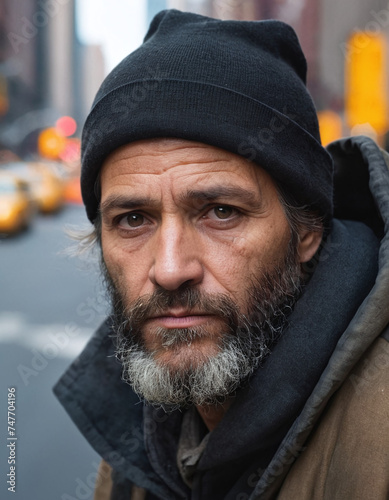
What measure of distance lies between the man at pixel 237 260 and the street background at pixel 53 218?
898 mm

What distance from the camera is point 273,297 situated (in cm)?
181

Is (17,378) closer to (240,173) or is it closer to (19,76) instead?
(240,173)

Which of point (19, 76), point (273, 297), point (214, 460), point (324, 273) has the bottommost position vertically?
point (19, 76)

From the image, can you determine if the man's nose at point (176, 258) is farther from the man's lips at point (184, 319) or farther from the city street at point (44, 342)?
the city street at point (44, 342)

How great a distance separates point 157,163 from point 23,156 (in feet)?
21.8

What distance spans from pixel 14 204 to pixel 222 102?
3.98 m

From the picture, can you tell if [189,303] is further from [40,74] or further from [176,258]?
[40,74]

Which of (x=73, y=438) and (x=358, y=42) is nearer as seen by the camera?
(x=73, y=438)

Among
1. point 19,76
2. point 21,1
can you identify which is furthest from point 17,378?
point 21,1

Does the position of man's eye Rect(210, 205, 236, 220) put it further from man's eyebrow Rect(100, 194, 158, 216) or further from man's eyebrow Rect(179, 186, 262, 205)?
man's eyebrow Rect(100, 194, 158, 216)

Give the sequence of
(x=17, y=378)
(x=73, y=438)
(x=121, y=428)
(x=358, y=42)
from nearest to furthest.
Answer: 1. (x=121, y=428)
2. (x=73, y=438)
3. (x=17, y=378)
4. (x=358, y=42)

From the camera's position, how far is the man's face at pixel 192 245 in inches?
65.9

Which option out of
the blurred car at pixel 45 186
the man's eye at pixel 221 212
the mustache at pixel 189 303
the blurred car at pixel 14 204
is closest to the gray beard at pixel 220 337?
the mustache at pixel 189 303

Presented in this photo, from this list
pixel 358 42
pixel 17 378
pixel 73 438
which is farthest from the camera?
pixel 358 42
